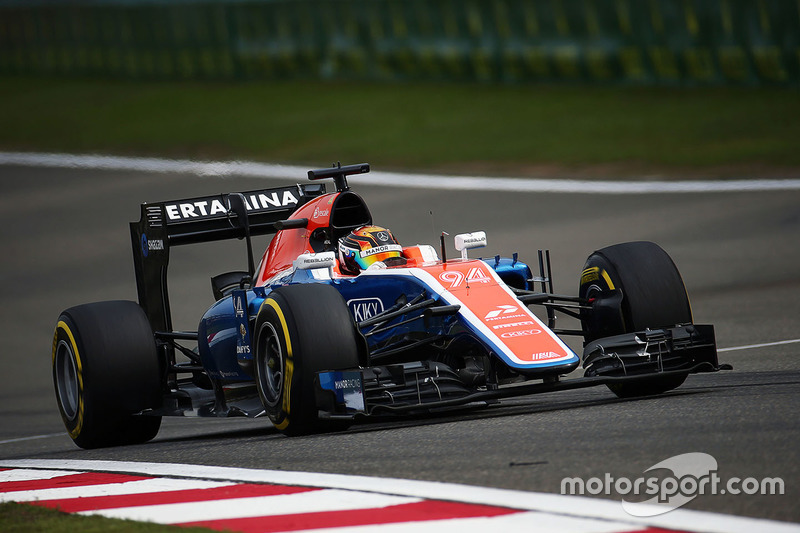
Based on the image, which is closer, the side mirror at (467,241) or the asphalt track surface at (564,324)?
the asphalt track surface at (564,324)

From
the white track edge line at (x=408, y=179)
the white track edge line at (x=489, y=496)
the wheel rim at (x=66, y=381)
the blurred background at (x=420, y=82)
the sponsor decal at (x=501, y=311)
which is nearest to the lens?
the white track edge line at (x=489, y=496)

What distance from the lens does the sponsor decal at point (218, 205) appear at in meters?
12.5

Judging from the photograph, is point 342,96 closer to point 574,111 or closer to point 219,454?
point 574,111

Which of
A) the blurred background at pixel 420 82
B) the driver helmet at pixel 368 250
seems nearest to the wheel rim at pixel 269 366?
the driver helmet at pixel 368 250

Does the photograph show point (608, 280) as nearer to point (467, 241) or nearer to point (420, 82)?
point (467, 241)

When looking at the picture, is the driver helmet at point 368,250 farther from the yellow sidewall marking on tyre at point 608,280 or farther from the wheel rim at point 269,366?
the yellow sidewall marking on tyre at point 608,280

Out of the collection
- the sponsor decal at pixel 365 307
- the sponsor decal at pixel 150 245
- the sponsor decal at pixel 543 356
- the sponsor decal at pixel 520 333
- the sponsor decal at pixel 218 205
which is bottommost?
the sponsor decal at pixel 543 356

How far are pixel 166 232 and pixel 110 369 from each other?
5.71 ft

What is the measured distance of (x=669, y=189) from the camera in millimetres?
24812

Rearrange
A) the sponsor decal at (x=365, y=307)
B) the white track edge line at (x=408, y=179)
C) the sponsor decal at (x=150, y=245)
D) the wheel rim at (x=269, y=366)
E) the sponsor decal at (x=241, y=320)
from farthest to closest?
the white track edge line at (x=408, y=179)
the sponsor decal at (x=150, y=245)
the sponsor decal at (x=241, y=320)
the sponsor decal at (x=365, y=307)
the wheel rim at (x=269, y=366)

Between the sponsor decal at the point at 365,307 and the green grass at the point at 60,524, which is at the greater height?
the sponsor decal at the point at 365,307

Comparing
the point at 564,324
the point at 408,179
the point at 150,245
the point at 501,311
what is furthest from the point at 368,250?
the point at 408,179

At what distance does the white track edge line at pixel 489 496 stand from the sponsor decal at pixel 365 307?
215 cm

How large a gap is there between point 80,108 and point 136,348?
2540 centimetres
